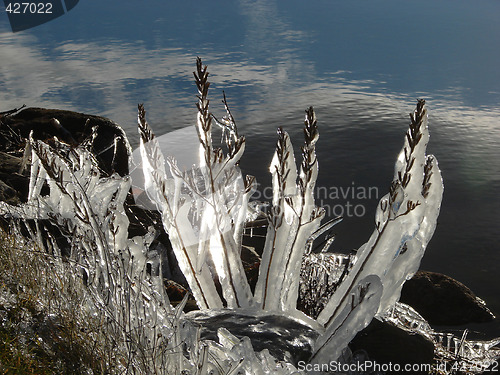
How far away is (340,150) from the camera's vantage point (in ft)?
27.9

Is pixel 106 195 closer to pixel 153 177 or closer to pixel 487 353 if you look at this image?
pixel 153 177

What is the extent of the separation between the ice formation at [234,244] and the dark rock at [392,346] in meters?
0.09

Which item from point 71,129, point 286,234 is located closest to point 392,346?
point 286,234

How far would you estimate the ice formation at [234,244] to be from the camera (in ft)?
7.33

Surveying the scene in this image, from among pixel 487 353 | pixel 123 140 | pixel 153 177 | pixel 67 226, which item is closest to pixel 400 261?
pixel 487 353

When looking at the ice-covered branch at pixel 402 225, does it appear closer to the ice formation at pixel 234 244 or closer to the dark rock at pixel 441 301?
the ice formation at pixel 234 244

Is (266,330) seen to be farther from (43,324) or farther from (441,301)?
(441,301)

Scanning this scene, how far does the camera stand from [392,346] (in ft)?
8.40

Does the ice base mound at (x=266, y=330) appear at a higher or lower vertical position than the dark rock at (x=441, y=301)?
higher

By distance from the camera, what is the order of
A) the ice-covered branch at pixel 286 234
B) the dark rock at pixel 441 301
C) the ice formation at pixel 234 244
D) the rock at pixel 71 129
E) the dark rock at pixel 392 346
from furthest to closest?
the rock at pixel 71 129, the dark rock at pixel 441 301, the ice-covered branch at pixel 286 234, the dark rock at pixel 392 346, the ice formation at pixel 234 244

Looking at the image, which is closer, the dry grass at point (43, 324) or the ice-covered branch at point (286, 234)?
the dry grass at point (43, 324)

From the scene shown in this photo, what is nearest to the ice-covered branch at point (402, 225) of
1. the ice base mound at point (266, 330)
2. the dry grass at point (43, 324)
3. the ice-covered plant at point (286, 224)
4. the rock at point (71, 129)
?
the ice-covered plant at point (286, 224)

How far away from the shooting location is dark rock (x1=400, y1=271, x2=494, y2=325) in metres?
4.29

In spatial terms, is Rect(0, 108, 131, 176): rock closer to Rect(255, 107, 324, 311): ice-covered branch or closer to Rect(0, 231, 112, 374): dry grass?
A: Rect(0, 231, 112, 374): dry grass
